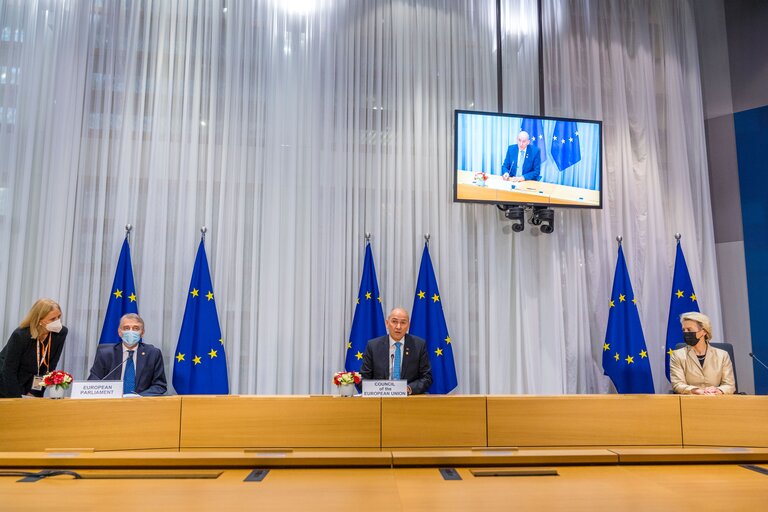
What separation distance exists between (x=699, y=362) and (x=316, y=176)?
10.8ft

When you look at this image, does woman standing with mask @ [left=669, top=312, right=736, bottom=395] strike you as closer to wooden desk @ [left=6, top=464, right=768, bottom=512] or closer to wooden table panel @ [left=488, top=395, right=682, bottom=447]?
wooden table panel @ [left=488, top=395, right=682, bottom=447]

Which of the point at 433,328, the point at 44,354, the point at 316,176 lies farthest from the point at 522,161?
the point at 44,354

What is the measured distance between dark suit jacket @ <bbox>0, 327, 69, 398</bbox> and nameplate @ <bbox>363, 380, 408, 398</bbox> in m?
2.25

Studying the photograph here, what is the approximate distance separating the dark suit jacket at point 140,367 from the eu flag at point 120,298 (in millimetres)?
606

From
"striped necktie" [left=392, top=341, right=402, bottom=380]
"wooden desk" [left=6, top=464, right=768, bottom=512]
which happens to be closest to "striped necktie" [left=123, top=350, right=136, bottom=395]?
"striped necktie" [left=392, top=341, right=402, bottom=380]

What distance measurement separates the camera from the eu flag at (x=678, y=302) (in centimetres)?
529

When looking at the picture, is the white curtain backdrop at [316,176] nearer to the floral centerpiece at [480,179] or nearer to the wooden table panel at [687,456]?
the floral centerpiece at [480,179]

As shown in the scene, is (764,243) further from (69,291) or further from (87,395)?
(69,291)

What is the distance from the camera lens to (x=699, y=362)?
4004 millimetres

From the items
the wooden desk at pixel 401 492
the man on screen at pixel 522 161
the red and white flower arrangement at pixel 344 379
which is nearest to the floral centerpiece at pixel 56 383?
the wooden desk at pixel 401 492

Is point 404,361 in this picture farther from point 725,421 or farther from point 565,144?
point 565,144

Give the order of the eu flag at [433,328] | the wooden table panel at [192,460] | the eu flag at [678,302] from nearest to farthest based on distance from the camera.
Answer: the wooden table panel at [192,460] < the eu flag at [433,328] < the eu flag at [678,302]

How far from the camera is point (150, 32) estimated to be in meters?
5.24

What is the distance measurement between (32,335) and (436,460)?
3.08 metres
